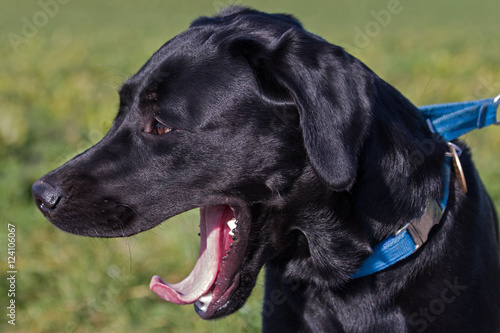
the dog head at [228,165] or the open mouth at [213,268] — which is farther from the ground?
the dog head at [228,165]

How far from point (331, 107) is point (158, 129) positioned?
→ 0.67m

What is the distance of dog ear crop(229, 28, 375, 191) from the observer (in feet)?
6.88

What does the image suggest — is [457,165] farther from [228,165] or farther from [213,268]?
[213,268]

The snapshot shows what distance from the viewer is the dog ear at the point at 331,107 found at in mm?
2098

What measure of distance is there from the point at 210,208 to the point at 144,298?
1.60 meters

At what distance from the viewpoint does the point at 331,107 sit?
209 cm

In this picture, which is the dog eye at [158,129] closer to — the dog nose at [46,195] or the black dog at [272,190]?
the black dog at [272,190]

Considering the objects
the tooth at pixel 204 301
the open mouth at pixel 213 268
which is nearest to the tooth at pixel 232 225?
the open mouth at pixel 213 268

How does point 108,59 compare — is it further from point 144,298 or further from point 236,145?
point 236,145

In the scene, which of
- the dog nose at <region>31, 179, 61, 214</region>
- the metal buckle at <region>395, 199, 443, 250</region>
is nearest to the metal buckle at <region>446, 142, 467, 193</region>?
the metal buckle at <region>395, 199, 443, 250</region>

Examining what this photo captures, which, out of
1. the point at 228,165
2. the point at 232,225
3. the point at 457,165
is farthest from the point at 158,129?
the point at 457,165

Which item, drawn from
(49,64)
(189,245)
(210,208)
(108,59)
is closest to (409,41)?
(108,59)

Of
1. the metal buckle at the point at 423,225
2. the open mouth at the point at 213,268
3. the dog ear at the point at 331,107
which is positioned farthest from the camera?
the open mouth at the point at 213,268

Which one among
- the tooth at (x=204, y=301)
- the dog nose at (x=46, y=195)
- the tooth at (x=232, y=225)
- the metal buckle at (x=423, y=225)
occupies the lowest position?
the tooth at (x=204, y=301)
